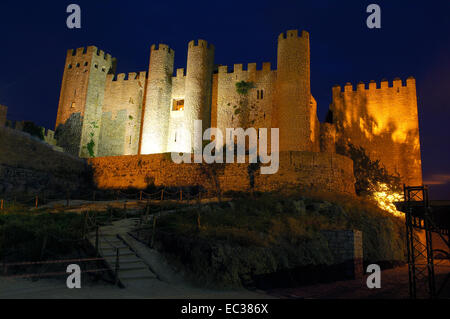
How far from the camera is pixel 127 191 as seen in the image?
76.9 feet

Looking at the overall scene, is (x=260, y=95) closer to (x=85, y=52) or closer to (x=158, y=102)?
(x=158, y=102)

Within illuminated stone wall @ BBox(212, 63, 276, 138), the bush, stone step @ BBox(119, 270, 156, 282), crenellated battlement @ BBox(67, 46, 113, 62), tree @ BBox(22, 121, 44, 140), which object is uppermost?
crenellated battlement @ BBox(67, 46, 113, 62)

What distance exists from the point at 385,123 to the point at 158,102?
19601 mm

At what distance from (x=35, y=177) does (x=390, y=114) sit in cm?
2710

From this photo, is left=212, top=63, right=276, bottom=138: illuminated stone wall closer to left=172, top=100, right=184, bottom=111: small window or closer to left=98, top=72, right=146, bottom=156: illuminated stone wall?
left=172, top=100, right=184, bottom=111: small window

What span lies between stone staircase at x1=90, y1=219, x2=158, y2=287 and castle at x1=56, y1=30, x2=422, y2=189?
54.4ft

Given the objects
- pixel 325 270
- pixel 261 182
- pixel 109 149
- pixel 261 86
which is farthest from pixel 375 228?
pixel 109 149

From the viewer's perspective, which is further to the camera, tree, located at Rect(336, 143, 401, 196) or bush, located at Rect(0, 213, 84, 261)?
tree, located at Rect(336, 143, 401, 196)

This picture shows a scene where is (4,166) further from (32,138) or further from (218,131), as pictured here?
(218,131)

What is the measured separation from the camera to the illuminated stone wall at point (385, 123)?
2820 cm

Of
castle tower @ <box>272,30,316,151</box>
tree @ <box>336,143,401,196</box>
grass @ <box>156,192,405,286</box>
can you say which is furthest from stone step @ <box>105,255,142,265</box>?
tree @ <box>336,143,401,196</box>

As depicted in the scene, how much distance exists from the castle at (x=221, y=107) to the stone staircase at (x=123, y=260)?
1659cm

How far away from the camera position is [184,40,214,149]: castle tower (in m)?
30.3

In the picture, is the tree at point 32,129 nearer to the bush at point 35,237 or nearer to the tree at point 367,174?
the bush at point 35,237
